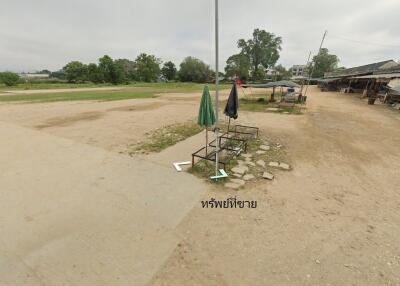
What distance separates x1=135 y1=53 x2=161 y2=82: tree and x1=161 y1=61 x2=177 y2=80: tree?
634 cm

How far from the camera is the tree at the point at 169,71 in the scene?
270 ft

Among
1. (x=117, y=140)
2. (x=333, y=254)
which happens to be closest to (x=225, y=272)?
(x=333, y=254)

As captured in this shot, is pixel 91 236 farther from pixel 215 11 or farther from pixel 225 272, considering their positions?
pixel 215 11

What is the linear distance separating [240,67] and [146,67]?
109 feet

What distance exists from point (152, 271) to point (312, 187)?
12.5 feet

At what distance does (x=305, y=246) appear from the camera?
9.71 feet

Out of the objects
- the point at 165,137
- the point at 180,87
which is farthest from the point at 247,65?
the point at 165,137

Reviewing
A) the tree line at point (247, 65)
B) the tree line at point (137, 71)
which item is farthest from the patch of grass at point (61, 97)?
the tree line at point (247, 65)

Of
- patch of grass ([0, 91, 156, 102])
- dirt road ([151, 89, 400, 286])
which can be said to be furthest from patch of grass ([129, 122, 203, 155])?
patch of grass ([0, 91, 156, 102])

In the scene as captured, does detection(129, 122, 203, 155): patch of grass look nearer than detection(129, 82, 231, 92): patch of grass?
Yes

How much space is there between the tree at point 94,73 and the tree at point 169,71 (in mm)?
25654

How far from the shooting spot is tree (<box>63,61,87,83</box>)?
63750 mm

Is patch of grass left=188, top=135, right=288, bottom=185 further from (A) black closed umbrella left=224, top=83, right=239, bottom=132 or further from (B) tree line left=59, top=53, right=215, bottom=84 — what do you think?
(B) tree line left=59, top=53, right=215, bottom=84

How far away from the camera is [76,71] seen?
64.0 meters
